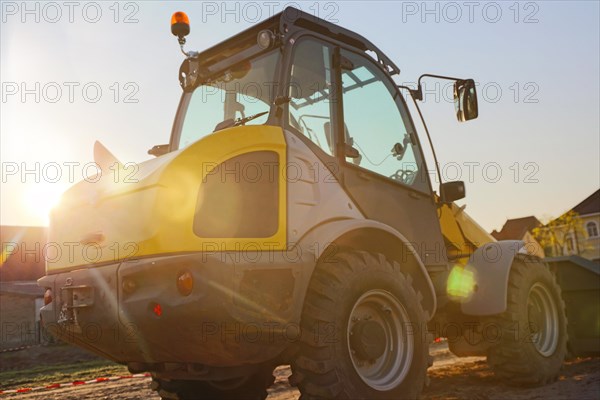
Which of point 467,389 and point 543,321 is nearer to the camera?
point 467,389

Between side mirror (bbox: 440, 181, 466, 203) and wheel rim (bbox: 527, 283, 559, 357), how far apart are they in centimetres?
133

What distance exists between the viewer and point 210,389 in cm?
504

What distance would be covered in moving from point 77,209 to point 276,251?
5.06 feet

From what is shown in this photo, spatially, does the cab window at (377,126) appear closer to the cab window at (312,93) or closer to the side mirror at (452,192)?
the cab window at (312,93)

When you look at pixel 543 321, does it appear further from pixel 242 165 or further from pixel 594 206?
pixel 594 206

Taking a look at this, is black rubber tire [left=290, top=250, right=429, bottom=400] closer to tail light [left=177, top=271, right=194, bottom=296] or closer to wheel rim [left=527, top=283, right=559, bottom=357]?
tail light [left=177, top=271, right=194, bottom=296]

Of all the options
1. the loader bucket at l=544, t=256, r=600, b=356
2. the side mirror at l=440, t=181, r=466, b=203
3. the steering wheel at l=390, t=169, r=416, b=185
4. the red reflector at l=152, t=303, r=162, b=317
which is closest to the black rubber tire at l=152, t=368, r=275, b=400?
the red reflector at l=152, t=303, r=162, b=317

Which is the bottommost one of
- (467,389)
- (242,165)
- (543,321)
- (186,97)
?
(467,389)

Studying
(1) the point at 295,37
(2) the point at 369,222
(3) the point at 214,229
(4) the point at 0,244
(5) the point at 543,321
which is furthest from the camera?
(4) the point at 0,244

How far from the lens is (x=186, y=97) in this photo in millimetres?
5785

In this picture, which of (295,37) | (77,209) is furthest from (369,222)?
(77,209)

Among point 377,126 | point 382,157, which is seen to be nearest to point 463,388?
point 382,157

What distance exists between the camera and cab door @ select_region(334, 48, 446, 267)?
15.6ft

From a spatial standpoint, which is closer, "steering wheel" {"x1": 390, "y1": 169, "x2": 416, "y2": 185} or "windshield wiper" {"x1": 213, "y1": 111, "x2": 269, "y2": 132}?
"windshield wiper" {"x1": 213, "y1": 111, "x2": 269, "y2": 132}
